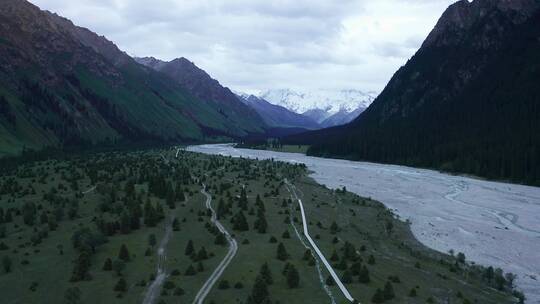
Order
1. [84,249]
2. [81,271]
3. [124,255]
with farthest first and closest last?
[84,249] < [124,255] < [81,271]

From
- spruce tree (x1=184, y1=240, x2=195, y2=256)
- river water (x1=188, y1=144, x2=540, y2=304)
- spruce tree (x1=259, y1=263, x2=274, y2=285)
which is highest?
river water (x1=188, y1=144, x2=540, y2=304)

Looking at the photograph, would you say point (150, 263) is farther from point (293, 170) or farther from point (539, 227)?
point (293, 170)

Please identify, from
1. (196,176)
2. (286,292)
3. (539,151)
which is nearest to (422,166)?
(539,151)

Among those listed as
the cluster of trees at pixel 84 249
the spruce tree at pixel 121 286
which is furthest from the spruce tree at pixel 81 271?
the spruce tree at pixel 121 286

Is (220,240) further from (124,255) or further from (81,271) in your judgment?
(81,271)

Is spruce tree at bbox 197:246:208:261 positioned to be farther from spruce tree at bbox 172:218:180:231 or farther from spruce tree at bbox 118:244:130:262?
spruce tree at bbox 172:218:180:231

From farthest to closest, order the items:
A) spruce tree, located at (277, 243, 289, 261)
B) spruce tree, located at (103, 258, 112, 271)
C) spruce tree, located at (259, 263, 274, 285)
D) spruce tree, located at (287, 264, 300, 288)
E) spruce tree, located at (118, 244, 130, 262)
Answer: spruce tree, located at (118, 244, 130, 262)
spruce tree, located at (277, 243, 289, 261)
spruce tree, located at (103, 258, 112, 271)
spruce tree, located at (259, 263, 274, 285)
spruce tree, located at (287, 264, 300, 288)

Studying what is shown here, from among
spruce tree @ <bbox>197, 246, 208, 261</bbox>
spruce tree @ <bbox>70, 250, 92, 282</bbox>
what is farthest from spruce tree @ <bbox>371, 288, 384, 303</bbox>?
spruce tree @ <bbox>70, 250, 92, 282</bbox>

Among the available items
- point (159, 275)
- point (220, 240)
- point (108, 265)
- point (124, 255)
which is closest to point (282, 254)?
point (220, 240)
